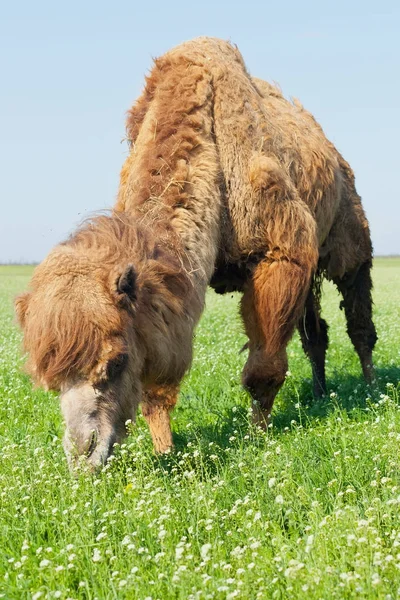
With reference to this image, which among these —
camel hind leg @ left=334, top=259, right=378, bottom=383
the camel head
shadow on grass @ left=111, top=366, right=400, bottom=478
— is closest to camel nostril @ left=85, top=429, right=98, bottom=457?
the camel head

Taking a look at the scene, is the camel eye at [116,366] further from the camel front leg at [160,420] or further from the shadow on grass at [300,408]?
the camel front leg at [160,420]

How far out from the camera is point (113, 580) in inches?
158

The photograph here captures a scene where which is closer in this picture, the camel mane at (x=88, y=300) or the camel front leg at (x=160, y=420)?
the camel mane at (x=88, y=300)

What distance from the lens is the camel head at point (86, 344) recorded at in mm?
5285

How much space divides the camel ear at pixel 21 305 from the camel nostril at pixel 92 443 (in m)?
0.98

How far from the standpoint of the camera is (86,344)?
5285mm

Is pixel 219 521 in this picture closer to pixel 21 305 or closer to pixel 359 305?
pixel 21 305

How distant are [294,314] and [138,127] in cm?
208

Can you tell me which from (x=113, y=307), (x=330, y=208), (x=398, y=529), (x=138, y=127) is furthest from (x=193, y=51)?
(x=398, y=529)

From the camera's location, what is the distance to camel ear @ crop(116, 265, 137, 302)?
549 centimetres

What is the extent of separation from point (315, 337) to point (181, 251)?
412 centimetres

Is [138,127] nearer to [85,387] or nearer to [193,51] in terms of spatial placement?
[193,51]

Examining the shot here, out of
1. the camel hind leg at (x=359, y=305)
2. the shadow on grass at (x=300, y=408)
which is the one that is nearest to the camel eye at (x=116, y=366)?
the shadow on grass at (x=300, y=408)

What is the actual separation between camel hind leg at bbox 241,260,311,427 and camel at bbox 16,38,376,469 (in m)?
0.01
